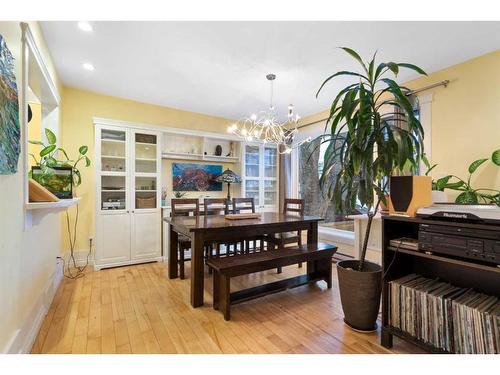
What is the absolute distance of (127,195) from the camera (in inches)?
147

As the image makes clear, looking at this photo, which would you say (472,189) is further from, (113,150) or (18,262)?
(113,150)

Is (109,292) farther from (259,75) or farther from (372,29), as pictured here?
(372,29)

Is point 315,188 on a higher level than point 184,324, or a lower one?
higher

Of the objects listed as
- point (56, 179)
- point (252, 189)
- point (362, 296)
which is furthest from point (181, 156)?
point (362, 296)

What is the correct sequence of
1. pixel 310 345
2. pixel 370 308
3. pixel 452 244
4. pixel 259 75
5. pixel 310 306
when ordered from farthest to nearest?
pixel 259 75 < pixel 310 306 < pixel 370 308 < pixel 310 345 < pixel 452 244

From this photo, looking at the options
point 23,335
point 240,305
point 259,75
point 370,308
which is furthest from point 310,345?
point 259,75

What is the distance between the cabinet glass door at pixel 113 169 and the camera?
3650 mm

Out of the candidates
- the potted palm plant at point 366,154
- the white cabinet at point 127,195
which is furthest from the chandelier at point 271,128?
the white cabinet at point 127,195

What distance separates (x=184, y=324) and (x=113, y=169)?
2.69 metres

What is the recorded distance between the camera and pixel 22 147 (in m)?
1.70

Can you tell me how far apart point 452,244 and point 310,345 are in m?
1.17

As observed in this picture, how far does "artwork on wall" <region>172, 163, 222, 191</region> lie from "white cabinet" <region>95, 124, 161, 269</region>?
0.44m

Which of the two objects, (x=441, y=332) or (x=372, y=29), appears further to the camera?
(x=372, y=29)

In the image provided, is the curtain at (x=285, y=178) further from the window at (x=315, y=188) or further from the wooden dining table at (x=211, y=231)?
the wooden dining table at (x=211, y=231)
